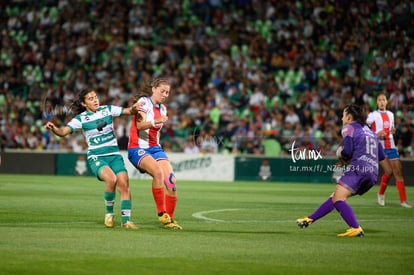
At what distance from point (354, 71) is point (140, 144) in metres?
18.0

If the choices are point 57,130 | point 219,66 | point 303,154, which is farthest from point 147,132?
point 219,66

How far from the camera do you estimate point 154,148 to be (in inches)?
435

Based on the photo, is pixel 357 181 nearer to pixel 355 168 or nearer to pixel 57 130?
pixel 355 168

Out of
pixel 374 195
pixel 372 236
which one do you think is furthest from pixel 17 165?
pixel 372 236

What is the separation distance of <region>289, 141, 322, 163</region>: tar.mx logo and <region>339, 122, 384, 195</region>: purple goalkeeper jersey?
1408cm

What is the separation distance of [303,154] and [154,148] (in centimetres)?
1376

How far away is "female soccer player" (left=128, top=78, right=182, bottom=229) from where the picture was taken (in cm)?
1073

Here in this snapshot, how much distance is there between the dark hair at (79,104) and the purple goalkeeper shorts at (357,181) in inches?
163

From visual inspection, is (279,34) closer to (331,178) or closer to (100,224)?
(331,178)

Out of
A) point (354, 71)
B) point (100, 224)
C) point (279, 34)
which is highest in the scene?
point (279, 34)

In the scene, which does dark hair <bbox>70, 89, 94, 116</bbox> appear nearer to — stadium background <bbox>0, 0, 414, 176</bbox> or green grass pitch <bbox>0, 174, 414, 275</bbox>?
green grass pitch <bbox>0, 174, 414, 275</bbox>

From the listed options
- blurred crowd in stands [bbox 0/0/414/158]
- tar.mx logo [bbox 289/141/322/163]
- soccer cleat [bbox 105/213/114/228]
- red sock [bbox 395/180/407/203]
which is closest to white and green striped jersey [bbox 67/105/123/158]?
soccer cleat [bbox 105/213/114/228]

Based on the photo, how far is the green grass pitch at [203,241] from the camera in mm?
7000

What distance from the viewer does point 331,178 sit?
25625 millimetres
